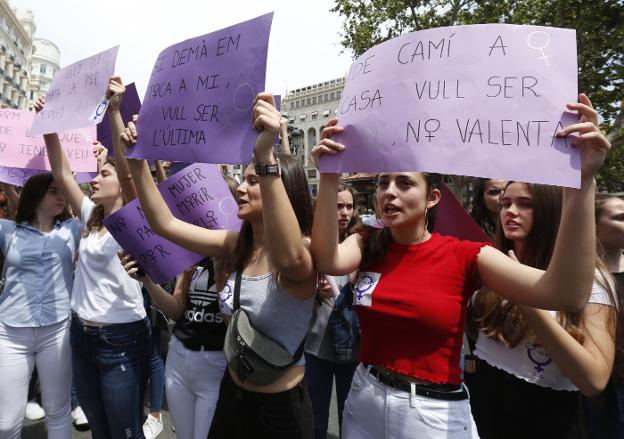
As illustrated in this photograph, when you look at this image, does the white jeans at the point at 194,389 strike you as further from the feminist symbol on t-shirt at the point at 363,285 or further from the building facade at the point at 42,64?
the building facade at the point at 42,64

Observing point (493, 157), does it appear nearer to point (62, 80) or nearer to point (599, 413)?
point (599, 413)

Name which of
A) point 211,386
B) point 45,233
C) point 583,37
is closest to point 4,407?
point 45,233

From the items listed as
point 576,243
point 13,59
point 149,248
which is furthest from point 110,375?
point 13,59

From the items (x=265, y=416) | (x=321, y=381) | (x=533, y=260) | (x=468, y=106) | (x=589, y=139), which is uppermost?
(x=468, y=106)

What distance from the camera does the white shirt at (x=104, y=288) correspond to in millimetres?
2465

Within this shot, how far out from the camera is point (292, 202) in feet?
6.09

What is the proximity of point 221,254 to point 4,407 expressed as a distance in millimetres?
1724

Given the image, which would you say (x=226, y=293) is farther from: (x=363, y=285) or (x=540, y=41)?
(x=540, y=41)

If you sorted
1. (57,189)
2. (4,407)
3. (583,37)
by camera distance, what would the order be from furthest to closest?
(583,37)
(57,189)
(4,407)

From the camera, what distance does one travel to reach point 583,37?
9.75m

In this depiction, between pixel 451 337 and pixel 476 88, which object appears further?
pixel 451 337

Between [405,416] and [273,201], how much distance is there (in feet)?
2.81

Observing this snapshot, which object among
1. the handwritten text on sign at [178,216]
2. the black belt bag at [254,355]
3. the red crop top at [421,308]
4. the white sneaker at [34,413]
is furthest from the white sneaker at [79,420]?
the red crop top at [421,308]

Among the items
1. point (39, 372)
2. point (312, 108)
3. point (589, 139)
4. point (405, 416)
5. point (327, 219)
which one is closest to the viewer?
point (589, 139)
